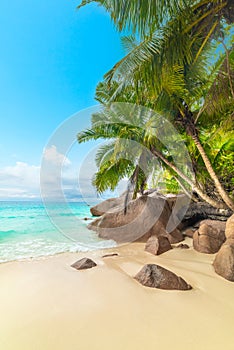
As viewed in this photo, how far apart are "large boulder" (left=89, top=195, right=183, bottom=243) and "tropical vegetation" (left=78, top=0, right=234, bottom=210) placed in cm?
109

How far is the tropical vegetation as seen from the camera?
4027mm

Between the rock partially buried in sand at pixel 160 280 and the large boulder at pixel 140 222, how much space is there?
140 inches

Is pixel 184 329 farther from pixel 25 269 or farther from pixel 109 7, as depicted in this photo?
pixel 109 7

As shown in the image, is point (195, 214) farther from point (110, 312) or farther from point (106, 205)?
point (106, 205)

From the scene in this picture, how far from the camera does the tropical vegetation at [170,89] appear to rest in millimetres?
4027

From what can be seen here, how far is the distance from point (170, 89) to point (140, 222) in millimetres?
4499

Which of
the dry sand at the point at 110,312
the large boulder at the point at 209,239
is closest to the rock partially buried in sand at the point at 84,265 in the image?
the dry sand at the point at 110,312

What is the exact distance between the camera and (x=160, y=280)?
263cm

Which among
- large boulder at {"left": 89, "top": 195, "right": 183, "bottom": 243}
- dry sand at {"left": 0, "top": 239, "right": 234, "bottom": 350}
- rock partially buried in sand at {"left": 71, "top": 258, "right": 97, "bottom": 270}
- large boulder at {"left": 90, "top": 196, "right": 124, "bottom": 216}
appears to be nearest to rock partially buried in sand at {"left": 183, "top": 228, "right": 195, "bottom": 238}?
large boulder at {"left": 89, "top": 195, "right": 183, "bottom": 243}

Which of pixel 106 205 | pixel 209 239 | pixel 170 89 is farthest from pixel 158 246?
pixel 106 205

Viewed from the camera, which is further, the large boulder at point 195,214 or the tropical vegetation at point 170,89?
the large boulder at point 195,214

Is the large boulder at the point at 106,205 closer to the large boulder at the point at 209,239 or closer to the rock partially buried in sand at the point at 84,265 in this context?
the large boulder at the point at 209,239

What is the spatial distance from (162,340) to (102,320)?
1.97 ft

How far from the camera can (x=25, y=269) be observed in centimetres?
368
